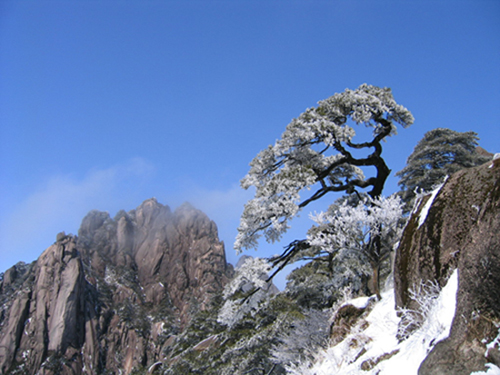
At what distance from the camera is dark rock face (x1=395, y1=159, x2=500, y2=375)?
3.68 metres

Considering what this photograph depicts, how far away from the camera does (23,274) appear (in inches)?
5276

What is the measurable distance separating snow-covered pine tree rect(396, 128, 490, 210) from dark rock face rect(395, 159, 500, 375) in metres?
16.1

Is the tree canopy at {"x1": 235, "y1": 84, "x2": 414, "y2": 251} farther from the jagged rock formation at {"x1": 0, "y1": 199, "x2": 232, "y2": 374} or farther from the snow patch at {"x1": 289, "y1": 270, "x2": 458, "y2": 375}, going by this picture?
the jagged rock formation at {"x1": 0, "y1": 199, "x2": 232, "y2": 374}

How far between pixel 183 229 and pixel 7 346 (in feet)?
282

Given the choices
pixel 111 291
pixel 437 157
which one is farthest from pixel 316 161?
pixel 111 291

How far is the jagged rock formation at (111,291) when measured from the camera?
104688 millimetres

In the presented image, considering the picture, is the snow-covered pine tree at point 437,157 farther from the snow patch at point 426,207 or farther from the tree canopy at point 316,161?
the snow patch at point 426,207

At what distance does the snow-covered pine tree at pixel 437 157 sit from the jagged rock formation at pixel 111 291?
62.4 meters

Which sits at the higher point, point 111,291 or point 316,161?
point 111,291

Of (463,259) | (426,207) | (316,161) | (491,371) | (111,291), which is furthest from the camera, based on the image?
(111,291)

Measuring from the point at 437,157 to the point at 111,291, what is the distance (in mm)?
141842

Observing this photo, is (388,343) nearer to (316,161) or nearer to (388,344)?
(388,344)

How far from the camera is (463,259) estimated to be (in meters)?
4.32

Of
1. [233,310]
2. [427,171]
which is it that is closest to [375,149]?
[233,310]
